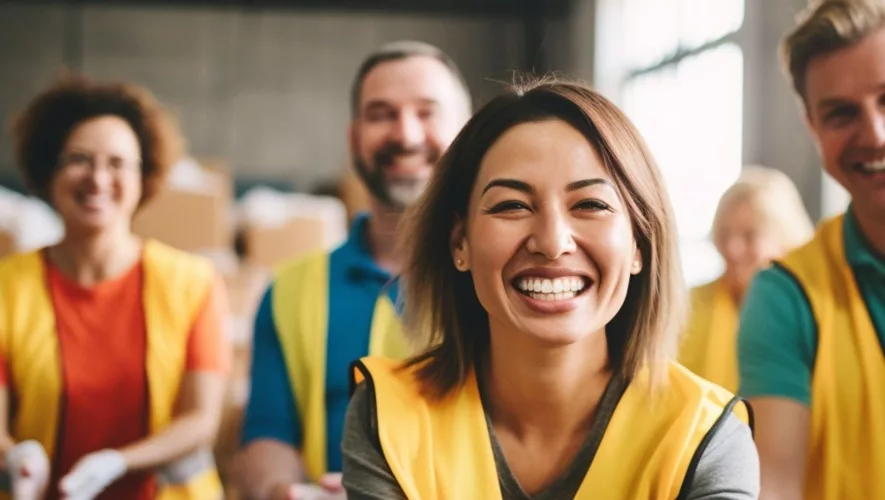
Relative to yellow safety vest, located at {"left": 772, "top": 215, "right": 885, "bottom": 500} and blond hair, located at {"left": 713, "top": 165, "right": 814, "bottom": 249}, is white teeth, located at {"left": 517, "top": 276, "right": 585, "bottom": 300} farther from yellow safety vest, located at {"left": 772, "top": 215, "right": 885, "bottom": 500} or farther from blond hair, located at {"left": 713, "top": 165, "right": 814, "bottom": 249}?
blond hair, located at {"left": 713, "top": 165, "right": 814, "bottom": 249}

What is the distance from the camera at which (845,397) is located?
1.17 metres

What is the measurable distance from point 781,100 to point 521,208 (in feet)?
9.12

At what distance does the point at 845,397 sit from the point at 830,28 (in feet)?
1.35

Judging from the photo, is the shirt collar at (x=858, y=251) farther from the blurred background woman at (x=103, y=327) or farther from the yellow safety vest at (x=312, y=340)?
the blurred background woman at (x=103, y=327)

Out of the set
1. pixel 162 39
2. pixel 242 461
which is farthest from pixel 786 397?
pixel 162 39

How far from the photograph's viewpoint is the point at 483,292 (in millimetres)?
995

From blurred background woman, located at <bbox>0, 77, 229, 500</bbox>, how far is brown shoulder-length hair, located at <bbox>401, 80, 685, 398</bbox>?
0.65 meters

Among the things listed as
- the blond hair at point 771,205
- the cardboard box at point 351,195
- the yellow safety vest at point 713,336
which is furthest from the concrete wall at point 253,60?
the yellow safety vest at point 713,336

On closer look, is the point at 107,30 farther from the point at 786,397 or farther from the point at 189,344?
the point at 786,397

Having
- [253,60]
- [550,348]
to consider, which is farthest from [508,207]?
[253,60]

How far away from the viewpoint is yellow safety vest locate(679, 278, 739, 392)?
1543mm

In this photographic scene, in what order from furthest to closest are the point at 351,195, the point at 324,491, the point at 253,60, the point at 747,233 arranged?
1. the point at 253,60
2. the point at 351,195
3. the point at 747,233
4. the point at 324,491

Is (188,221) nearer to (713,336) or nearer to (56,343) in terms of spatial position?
(56,343)

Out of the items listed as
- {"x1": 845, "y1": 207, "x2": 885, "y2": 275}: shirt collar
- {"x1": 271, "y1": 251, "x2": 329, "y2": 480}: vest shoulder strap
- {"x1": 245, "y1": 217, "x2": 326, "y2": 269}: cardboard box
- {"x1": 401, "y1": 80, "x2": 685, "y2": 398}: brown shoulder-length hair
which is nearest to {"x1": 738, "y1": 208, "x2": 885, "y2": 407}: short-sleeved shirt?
{"x1": 845, "y1": 207, "x2": 885, "y2": 275}: shirt collar
